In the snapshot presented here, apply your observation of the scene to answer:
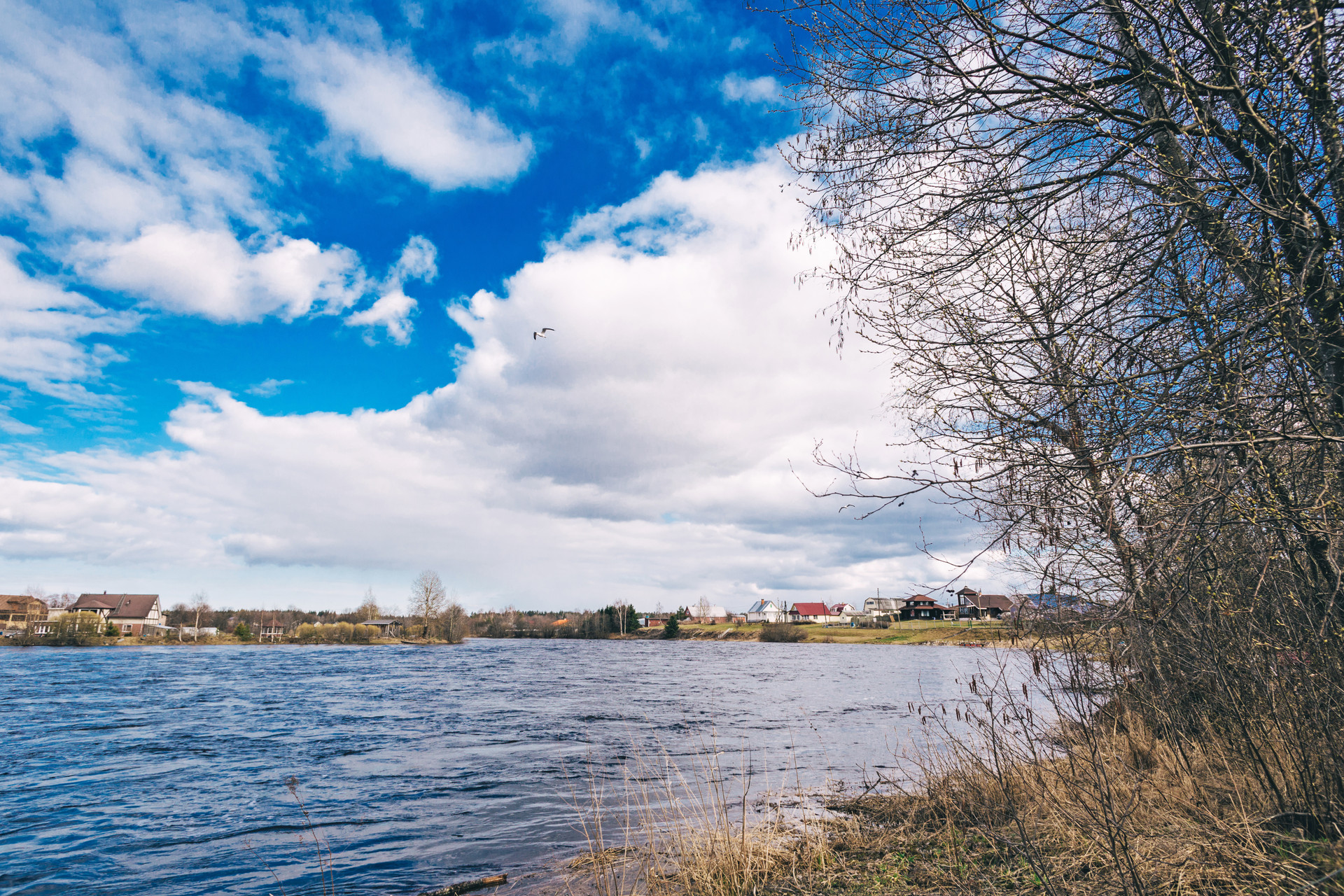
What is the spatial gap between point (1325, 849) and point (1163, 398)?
8.80 ft

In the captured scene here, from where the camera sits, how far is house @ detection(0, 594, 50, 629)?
78.7 metres

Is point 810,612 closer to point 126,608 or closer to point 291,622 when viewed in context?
point 291,622

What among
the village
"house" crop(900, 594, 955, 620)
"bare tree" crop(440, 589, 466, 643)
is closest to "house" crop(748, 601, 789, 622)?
the village

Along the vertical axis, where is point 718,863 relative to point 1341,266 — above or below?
below

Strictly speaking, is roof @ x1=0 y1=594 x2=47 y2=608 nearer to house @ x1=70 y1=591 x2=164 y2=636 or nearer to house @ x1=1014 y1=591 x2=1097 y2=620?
house @ x1=70 y1=591 x2=164 y2=636

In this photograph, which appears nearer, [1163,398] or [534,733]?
[1163,398]

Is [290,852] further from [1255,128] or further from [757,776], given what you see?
[1255,128]

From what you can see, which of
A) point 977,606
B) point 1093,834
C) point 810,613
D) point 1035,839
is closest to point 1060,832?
point 1035,839

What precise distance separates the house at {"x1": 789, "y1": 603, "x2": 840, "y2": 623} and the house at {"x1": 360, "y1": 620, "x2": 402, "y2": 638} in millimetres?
79324

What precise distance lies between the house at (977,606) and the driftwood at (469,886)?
5522 millimetres

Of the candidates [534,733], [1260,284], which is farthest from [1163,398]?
[534,733]

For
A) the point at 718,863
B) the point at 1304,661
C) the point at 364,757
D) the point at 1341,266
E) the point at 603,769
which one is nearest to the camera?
the point at 1341,266

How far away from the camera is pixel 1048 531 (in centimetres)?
409

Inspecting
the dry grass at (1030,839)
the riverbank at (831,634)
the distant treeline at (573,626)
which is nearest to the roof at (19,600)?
the distant treeline at (573,626)
